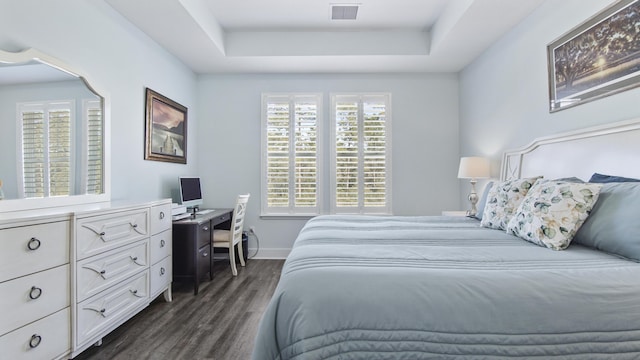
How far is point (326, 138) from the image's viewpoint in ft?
13.5

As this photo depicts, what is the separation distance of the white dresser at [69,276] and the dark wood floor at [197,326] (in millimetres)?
146

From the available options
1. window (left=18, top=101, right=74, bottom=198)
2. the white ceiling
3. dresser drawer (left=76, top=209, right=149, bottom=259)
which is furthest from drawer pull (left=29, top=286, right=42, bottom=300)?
the white ceiling

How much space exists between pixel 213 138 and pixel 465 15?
3.33 metres

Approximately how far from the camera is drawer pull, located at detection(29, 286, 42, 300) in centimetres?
142

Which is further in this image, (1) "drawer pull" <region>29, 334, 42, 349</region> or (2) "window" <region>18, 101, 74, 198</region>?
(2) "window" <region>18, 101, 74, 198</region>

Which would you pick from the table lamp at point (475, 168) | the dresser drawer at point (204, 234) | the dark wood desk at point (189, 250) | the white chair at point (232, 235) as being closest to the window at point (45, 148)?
the dark wood desk at point (189, 250)

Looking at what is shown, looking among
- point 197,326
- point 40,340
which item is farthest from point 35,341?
point 197,326

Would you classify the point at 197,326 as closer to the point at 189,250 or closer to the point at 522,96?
the point at 189,250

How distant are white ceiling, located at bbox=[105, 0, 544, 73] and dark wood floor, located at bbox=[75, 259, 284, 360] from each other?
260 cm

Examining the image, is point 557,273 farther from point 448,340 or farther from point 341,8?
point 341,8

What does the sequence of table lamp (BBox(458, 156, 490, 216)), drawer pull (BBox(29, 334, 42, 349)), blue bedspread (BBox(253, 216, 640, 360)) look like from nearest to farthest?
blue bedspread (BBox(253, 216, 640, 360)), drawer pull (BBox(29, 334, 42, 349)), table lamp (BBox(458, 156, 490, 216))

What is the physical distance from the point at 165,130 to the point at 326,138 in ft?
6.61

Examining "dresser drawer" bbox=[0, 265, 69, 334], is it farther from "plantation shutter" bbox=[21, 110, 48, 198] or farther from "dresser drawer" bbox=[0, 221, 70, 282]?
"plantation shutter" bbox=[21, 110, 48, 198]

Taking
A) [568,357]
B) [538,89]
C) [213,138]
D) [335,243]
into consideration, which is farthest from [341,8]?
[568,357]
